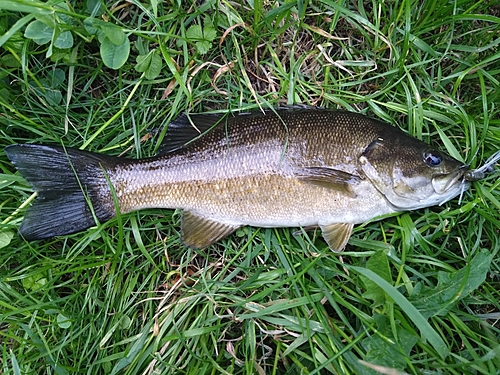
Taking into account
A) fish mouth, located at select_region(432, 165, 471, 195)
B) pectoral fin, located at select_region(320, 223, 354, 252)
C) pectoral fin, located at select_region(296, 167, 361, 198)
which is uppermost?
pectoral fin, located at select_region(296, 167, 361, 198)

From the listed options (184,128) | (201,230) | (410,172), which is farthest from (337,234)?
(184,128)

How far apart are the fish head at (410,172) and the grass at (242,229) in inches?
7.1

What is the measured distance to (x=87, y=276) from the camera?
270 cm

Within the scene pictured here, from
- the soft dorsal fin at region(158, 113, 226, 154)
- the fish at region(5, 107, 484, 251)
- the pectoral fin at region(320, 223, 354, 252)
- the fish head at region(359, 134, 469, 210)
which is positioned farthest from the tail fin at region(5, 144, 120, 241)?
the fish head at region(359, 134, 469, 210)

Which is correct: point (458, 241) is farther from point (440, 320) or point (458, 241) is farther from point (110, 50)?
point (110, 50)

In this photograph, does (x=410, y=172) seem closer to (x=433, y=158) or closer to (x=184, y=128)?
(x=433, y=158)

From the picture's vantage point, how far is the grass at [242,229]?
8.21 feet

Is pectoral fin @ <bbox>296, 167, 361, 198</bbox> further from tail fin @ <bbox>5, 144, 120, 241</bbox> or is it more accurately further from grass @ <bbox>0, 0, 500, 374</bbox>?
tail fin @ <bbox>5, 144, 120, 241</bbox>

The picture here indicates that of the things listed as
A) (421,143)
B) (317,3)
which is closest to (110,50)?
(317,3)

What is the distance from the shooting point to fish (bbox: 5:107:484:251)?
2479 millimetres

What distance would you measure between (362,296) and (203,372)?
3.56 feet

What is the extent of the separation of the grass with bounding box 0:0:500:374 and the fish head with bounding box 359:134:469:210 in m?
0.18

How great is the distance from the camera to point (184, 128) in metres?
2.69

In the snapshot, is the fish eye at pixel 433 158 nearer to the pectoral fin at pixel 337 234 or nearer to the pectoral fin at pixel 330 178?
the pectoral fin at pixel 330 178
